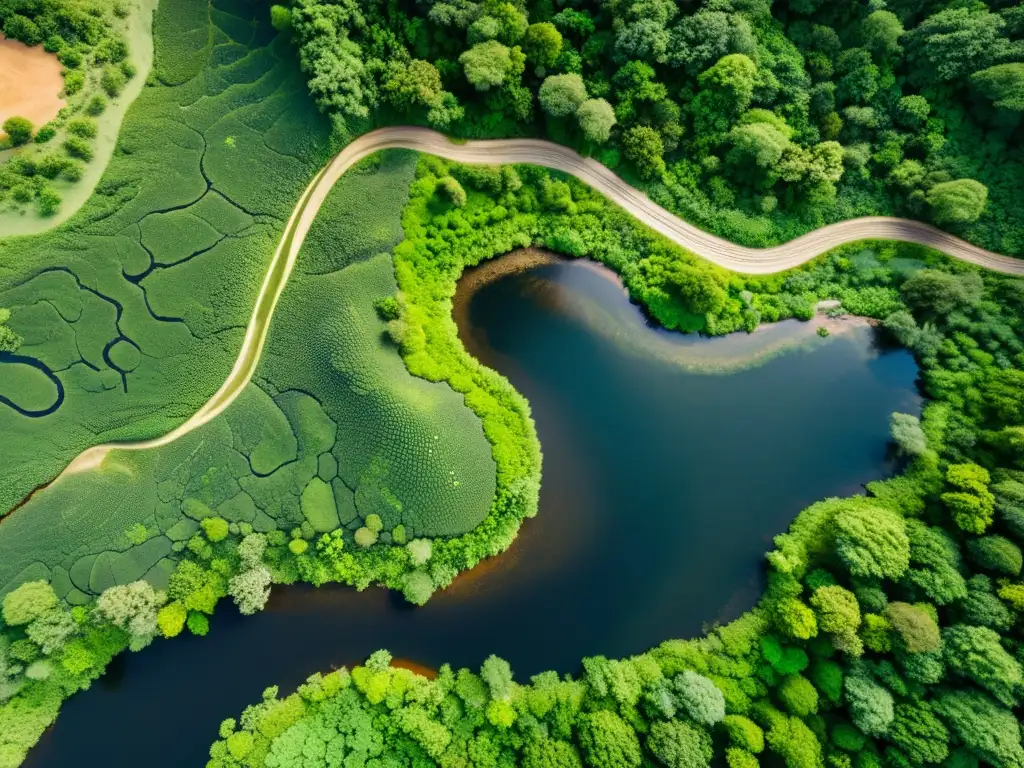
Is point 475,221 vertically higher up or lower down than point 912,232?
lower down

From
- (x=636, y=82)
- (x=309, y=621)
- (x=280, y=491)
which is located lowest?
(x=309, y=621)

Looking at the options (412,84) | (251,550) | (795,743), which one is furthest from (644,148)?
(795,743)

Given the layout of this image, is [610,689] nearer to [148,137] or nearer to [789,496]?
[789,496]

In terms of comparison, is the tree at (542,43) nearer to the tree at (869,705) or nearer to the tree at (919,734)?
the tree at (869,705)

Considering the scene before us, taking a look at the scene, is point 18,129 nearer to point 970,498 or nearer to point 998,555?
point 970,498

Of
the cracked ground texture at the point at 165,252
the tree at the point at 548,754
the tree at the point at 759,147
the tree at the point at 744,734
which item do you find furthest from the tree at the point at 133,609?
the tree at the point at 759,147

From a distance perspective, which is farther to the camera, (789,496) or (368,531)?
(789,496)

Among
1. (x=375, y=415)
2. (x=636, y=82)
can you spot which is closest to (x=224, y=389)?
(x=375, y=415)
